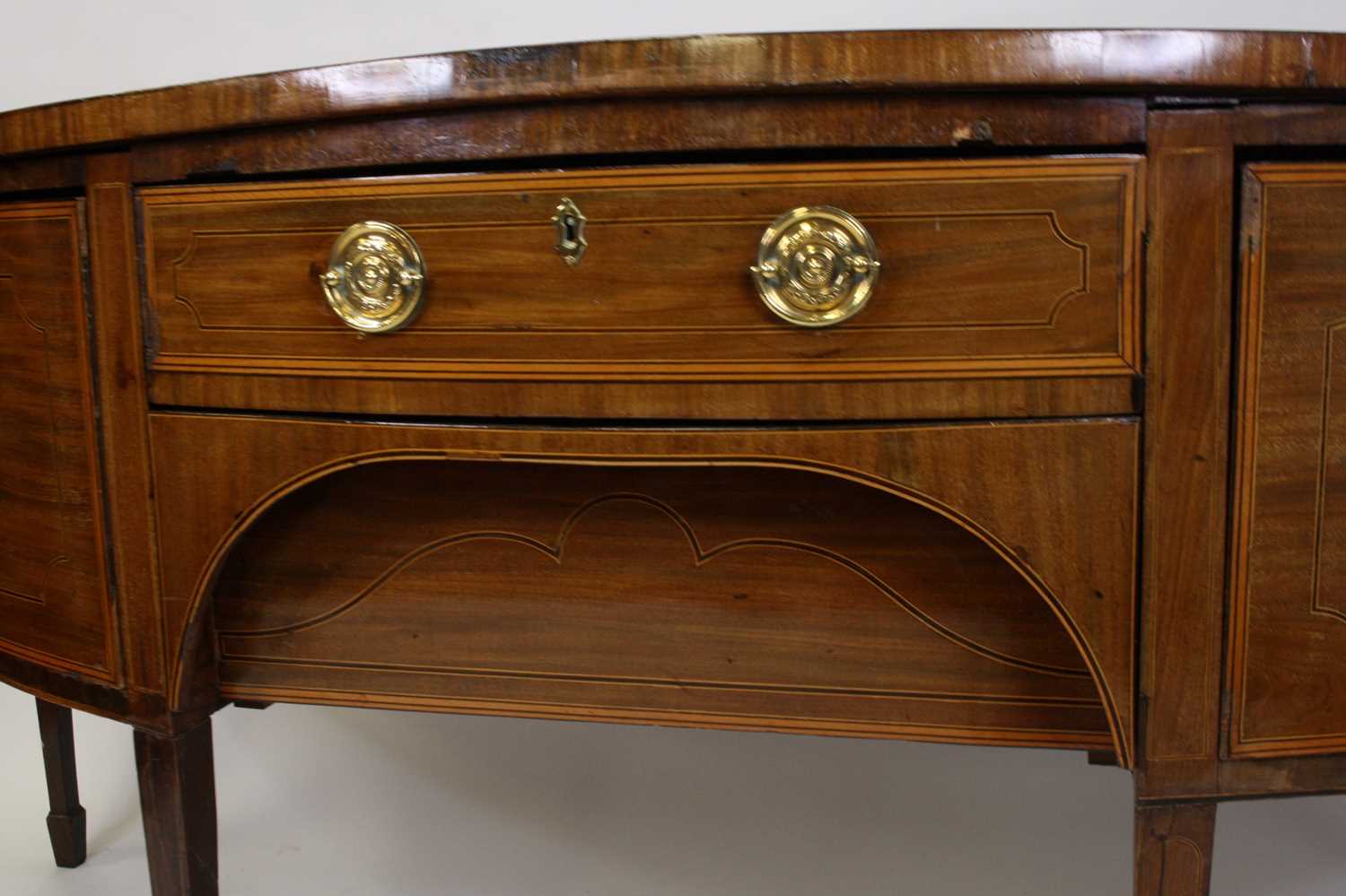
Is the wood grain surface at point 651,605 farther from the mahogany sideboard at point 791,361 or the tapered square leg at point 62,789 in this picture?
the tapered square leg at point 62,789

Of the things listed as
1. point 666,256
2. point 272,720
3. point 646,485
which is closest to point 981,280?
point 666,256

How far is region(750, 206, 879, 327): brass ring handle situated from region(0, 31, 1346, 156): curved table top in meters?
0.07

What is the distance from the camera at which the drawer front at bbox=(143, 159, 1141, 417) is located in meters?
0.64

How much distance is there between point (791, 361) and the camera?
2.16 ft

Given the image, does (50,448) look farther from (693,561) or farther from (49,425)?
(693,561)

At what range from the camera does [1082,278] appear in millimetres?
635

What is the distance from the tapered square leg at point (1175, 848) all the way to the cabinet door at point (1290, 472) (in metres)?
0.05

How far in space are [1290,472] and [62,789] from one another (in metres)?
1.23

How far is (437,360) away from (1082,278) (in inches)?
14.4

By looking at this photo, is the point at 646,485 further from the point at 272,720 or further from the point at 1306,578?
the point at 272,720

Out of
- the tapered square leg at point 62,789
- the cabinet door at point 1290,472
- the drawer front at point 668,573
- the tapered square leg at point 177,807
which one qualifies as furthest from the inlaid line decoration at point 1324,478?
the tapered square leg at point 62,789

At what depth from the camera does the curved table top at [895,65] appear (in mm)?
611

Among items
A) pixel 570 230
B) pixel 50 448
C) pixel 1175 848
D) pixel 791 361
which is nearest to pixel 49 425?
pixel 50 448

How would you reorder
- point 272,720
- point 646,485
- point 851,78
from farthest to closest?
point 272,720 → point 646,485 → point 851,78
